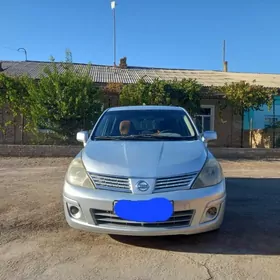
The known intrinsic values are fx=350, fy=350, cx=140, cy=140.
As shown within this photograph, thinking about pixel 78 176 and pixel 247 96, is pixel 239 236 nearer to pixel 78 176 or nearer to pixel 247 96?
pixel 78 176

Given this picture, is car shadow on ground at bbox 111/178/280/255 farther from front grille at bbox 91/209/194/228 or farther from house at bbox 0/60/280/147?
house at bbox 0/60/280/147

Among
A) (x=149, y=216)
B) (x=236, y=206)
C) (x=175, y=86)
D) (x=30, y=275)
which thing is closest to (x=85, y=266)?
(x=30, y=275)

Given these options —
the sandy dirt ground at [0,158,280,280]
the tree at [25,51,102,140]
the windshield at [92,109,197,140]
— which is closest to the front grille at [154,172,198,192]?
the sandy dirt ground at [0,158,280,280]

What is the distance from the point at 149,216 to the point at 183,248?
25.8 inches

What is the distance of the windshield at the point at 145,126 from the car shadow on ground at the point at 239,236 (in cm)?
130

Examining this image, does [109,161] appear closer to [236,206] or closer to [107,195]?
[107,195]

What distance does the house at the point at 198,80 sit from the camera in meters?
16.3

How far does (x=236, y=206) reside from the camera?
5574 mm

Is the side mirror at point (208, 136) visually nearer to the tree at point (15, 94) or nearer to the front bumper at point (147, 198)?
the front bumper at point (147, 198)

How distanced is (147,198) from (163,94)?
10.3 m

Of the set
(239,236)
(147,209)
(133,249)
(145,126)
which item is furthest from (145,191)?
(145,126)

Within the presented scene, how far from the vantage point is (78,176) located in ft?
12.4

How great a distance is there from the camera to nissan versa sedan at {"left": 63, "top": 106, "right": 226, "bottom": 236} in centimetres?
342

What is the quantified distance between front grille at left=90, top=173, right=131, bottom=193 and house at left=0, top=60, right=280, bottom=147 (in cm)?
1019
